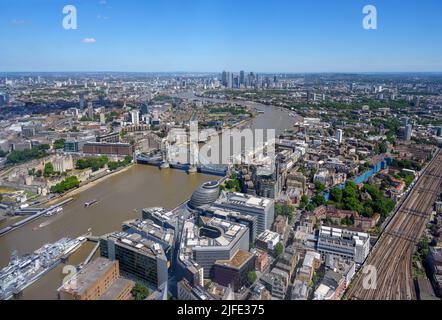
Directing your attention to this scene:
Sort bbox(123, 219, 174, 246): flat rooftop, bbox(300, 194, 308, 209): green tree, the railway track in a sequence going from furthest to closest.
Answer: bbox(300, 194, 308, 209): green tree
bbox(123, 219, 174, 246): flat rooftop
the railway track

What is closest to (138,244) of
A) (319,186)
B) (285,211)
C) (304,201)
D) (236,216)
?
(236,216)

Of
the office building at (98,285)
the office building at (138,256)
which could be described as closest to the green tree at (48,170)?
the office building at (138,256)

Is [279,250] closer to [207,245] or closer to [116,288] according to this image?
[207,245]

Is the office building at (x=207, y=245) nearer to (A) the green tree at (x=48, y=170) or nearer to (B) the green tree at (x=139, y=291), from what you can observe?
(B) the green tree at (x=139, y=291)

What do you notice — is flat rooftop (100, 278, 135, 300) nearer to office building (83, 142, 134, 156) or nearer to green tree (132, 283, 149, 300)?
green tree (132, 283, 149, 300)

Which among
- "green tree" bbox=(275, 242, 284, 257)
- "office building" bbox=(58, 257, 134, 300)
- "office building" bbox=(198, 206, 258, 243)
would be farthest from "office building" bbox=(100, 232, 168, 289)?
"green tree" bbox=(275, 242, 284, 257)

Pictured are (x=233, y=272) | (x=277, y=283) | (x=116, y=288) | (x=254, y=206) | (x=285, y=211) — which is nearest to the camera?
(x=277, y=283)
